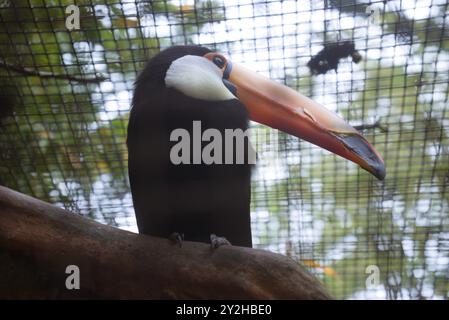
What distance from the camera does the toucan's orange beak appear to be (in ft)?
8.05

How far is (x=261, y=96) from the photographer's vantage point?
2.63 meters

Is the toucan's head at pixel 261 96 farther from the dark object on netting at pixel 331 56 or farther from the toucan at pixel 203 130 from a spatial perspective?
the dark object on netting at pixel 331 56

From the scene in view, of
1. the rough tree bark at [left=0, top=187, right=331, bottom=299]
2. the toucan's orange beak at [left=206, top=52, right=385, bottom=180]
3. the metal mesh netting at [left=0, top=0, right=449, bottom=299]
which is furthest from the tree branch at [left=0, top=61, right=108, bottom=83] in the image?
the rough tree bark at [left=0, top=187, right=331, bottom=299]

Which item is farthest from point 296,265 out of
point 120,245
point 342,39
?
point 342,39

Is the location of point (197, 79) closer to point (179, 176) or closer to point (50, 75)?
point (179, 176)

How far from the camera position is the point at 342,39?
106 inches

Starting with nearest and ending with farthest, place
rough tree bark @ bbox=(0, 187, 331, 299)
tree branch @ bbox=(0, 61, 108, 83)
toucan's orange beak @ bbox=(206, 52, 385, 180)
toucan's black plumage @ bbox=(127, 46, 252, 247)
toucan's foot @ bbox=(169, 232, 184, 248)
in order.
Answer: rough tree bark @ bbox=(0, 187, 331, 299) < toucan's foot @ bbox=(169, 232, 184, 248) < toucan's black plumage @ bbox=(127, 46, 252, 247) < toucan's orange beak @ bbox=(206, 52, 385, 180) < tree branch @ bbox=(0, 61, 108, 83)

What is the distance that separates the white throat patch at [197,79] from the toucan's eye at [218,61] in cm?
2

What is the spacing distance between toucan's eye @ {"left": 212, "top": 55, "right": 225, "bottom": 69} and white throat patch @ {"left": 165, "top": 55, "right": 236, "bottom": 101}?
2 cm

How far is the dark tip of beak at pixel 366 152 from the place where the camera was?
2404 millimetres

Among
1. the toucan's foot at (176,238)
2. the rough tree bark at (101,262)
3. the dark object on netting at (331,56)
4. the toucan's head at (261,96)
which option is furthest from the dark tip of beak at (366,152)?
the toucan's foot at (176,238)

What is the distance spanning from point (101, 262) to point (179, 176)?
51 cm

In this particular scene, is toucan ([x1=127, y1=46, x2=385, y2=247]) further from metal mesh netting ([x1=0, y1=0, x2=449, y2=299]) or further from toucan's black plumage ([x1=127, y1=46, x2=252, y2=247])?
metal mesh netting ([x1=0, y1=0, x2=449, y2=299])

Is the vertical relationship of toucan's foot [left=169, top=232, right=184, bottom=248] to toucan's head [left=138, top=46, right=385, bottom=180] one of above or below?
below
